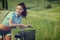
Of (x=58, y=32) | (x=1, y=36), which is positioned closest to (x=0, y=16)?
(x=1, y=36)

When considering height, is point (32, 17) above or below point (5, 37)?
above

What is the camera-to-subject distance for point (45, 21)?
11.9 ft

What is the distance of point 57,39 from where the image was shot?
3639 millimetres

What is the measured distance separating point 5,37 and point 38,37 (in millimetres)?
364

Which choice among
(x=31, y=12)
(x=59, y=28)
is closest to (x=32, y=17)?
(x=31, y=12)

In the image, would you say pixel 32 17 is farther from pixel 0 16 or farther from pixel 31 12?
pixel 0 16

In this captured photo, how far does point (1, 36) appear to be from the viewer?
3596mm

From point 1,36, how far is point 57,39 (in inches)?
24.5

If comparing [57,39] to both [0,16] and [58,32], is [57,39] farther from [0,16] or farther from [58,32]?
[0,16]

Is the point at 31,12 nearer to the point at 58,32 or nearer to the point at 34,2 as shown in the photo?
the point at 34,2

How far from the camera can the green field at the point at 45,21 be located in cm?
361

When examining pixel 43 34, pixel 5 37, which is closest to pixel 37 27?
pixel 43 34

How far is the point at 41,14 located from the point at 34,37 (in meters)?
0.27

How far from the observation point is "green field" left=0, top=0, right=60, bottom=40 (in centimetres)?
361
